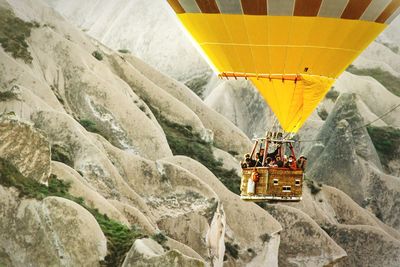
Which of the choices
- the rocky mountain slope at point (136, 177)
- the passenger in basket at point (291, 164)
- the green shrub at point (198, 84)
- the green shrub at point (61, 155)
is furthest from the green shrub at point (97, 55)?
the passenger in basket at point (291, 164)

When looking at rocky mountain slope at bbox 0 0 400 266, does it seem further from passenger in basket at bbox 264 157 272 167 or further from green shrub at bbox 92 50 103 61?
passenger in basket at bbox 264 157 272 167

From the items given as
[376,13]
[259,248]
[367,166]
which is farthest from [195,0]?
[367,166]

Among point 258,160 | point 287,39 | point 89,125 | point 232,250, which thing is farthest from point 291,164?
point 89,125

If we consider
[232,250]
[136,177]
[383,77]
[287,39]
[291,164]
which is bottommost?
[291,164]

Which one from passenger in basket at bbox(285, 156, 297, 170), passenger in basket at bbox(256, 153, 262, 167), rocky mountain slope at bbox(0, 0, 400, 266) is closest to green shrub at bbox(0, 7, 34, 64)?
rocky mountain slope at bbox(0, 0, 400, 266)

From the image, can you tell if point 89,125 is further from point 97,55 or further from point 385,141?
point 385,141

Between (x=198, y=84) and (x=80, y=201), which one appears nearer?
(x=80, y=201)

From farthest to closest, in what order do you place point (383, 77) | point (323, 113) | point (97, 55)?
1. point (383, 77)
2. point (323, 113)
3. point (97, 55)

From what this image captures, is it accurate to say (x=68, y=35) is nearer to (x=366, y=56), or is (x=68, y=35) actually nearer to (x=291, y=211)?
(x=291, y=211)
